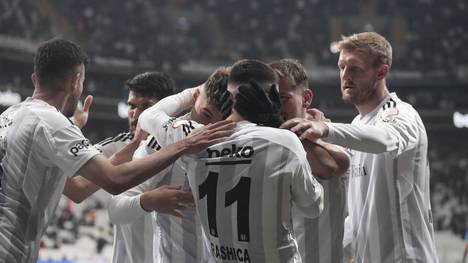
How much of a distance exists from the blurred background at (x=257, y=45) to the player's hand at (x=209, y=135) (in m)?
24.6

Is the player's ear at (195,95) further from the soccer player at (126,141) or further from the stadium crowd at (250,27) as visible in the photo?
the stadium crowd at (250,27)

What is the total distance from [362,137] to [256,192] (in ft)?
2.29

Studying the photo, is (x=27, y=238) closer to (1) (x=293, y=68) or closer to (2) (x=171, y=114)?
(2) (x=171, y=114)

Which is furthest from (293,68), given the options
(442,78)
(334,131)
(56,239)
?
(442,78)

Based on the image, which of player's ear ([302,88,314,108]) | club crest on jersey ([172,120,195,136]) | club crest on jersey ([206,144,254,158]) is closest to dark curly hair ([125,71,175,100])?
club crest on jersey ([172,120,195,136])

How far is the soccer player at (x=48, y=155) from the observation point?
3.52 meters

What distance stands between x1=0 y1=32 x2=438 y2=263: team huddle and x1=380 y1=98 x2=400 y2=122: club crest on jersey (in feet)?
0.04

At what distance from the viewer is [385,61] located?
439cm

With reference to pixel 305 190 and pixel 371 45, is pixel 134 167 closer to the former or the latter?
pixel 305 190

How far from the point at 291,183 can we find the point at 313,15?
36.3 meters

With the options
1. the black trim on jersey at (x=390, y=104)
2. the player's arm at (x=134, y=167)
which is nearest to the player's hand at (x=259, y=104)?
the player's arm at (x=134, y=167)

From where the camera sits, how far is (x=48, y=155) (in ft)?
11.8

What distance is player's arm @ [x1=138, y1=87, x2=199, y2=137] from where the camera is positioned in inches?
154

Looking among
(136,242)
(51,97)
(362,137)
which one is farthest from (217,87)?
(136,242)
